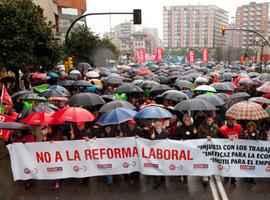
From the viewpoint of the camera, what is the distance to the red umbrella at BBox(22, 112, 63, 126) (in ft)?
23.2

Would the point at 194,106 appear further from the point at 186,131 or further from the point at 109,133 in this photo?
the point at 109,133

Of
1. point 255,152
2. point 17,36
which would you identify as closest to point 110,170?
point 255,152

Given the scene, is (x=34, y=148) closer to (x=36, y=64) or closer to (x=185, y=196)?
(x=185, y=196)

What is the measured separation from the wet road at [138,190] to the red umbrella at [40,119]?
1.43 m

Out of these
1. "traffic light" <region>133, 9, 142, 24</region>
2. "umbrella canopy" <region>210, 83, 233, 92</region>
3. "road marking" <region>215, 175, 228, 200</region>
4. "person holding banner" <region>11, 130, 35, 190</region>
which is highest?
"traffic light" <region>133, 9, 142, 24</region>

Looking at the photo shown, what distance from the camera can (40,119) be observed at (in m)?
7.11

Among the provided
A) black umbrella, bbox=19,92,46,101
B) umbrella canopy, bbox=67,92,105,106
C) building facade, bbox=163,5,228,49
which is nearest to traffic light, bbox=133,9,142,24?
black umbrella, bbox=19,92,46,101

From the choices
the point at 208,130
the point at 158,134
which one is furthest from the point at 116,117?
the point at 208,130

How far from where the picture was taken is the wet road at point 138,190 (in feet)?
22.1

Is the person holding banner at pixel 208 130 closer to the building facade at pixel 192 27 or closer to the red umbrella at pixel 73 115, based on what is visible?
the red umbrella at pixel 73 115

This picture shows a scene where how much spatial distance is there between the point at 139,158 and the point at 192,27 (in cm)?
17792

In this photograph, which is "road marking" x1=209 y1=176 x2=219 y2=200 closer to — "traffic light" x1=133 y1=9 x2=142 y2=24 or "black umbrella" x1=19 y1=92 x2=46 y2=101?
"black umbrella" x1=19 y1=92 x2=46 y2=101

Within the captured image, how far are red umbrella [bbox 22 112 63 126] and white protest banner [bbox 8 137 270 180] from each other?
0.48m

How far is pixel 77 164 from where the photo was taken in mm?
7004
